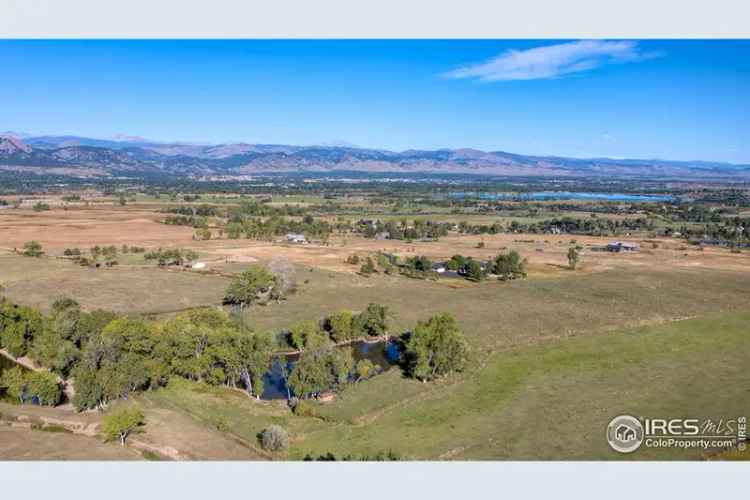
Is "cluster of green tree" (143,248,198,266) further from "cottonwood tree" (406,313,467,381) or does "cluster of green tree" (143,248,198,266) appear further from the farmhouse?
the farmhouse

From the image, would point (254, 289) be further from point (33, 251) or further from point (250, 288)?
point (33, 251)

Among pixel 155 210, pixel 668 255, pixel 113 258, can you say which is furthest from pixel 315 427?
pixel 155 210

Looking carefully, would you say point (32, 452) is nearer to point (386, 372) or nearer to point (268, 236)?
point (386, 372)

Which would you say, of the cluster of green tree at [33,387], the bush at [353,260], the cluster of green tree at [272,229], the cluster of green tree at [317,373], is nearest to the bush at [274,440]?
the cluster of green tree at [317,373]

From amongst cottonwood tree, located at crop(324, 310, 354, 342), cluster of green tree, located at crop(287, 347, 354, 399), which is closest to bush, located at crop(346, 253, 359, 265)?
cottonwood tree, located at crop(324, 310, 354, 342)

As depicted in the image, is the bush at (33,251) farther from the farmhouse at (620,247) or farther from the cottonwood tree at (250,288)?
the farmhouse at (620,247)
